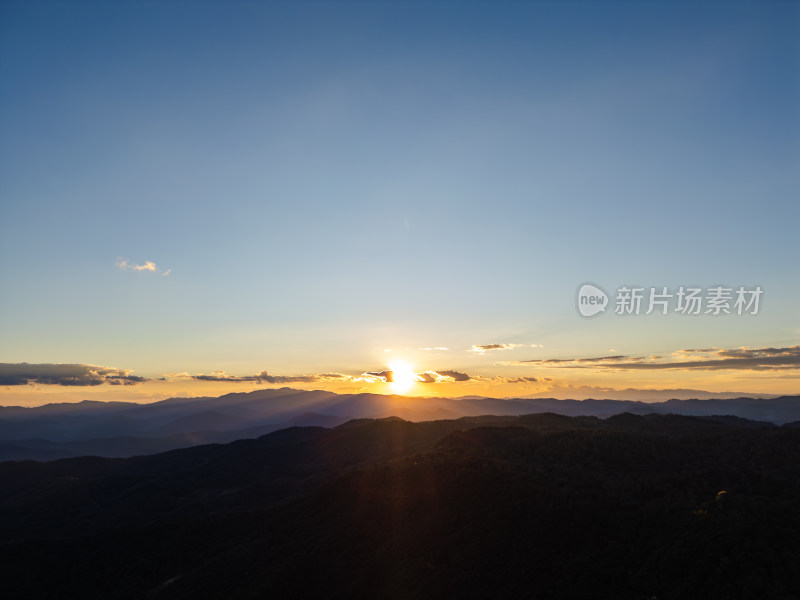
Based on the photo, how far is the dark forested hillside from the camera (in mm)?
26312

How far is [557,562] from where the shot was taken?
97.0 feet

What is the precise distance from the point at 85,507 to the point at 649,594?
99667 millimetres

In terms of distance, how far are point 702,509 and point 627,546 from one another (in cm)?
639

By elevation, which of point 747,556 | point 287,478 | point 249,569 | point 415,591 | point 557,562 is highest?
point 747,556

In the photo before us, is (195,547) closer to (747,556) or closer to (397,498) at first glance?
(397,498)

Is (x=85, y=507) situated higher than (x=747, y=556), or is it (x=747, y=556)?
(x=747, y=556)

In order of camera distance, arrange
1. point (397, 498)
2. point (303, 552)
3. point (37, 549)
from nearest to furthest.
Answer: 1. point (303, 552)
2. point (397, 498)
3. point (37, 549)

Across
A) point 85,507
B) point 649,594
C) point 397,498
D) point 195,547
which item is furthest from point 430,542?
point 85,507

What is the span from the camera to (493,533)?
3588 cm

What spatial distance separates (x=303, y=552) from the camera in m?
40.7

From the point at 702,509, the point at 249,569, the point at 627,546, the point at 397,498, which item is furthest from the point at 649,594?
the point at 249,569

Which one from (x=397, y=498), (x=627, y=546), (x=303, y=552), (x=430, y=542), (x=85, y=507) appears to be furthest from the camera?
(x=85, y=507)

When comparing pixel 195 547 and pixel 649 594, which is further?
pixel 195 547

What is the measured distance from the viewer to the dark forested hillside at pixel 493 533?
2631 cm
